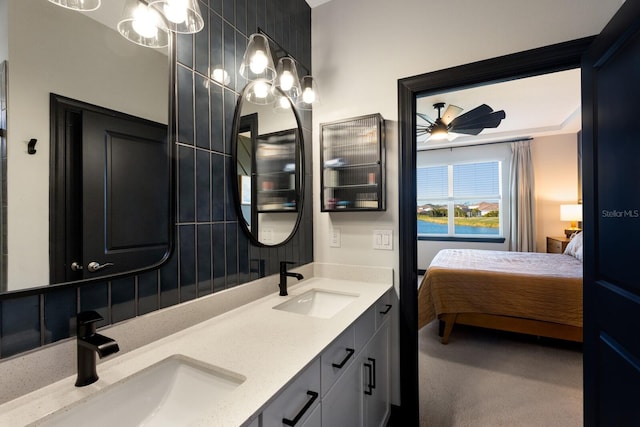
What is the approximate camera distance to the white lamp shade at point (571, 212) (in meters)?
4.38

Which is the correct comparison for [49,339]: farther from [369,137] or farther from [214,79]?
[369,137]

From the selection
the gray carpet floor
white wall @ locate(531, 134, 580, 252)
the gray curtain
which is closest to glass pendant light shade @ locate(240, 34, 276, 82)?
the gray carpet floor

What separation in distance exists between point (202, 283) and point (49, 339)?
0.48 m

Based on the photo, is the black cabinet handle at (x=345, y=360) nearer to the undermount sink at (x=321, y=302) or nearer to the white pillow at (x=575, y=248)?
the undermount sink at (x=321, y=302)

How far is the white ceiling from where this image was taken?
3114 mm

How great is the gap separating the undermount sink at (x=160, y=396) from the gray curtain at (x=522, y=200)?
18.4 ft

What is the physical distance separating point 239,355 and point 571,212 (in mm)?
5471

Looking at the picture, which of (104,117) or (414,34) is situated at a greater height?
(414,34)

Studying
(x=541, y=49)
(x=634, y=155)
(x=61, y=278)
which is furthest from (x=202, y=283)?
(x=541, y=49)

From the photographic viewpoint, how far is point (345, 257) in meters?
1.91

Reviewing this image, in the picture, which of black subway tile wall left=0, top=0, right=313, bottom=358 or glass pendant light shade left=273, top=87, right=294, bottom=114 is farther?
glass pendant light shade left=273, top=87, right=294, bottom=114

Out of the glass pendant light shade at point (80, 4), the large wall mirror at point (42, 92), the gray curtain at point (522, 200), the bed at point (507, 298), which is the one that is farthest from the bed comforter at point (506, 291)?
the glass pendant light shade at point (80, 4)

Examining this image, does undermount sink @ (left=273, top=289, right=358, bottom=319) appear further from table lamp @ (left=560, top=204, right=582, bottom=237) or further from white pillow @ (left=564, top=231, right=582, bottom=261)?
table lamp @ (left=560, top=204, right=582, bottom=237)

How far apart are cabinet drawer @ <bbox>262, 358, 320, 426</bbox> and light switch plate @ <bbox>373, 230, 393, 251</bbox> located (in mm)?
989
